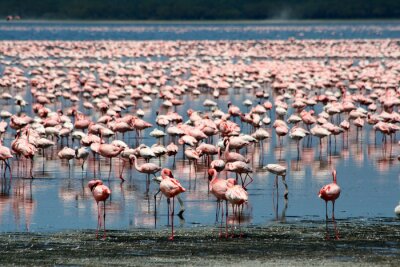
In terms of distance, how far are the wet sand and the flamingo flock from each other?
0.47m

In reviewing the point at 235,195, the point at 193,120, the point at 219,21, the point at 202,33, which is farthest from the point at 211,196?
the point at 219,21

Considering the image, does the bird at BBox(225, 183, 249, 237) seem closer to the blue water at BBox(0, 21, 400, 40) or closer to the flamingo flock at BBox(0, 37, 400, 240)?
the flamingo flock at BBox(0, 37, 400, 240)

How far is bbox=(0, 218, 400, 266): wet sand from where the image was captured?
39.3 ft

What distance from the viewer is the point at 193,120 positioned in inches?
864

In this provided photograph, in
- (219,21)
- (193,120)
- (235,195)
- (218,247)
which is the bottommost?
(218,247)

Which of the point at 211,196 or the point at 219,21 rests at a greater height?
the point at 219,21

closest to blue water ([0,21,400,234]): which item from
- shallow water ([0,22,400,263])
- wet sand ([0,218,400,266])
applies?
shallow water ([0,22,400,263])

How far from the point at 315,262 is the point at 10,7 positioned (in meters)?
156

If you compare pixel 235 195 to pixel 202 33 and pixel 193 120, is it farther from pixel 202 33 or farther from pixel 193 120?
pixel 202 33

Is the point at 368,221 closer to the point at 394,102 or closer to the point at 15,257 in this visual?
the point at 15,257

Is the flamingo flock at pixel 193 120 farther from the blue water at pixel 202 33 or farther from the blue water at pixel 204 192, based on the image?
the blue water at pixel 202 33

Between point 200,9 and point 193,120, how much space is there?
441 feet

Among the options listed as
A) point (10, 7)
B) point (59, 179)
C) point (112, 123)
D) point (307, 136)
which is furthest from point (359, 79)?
point (10, 7)

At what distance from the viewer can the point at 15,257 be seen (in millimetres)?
12203
